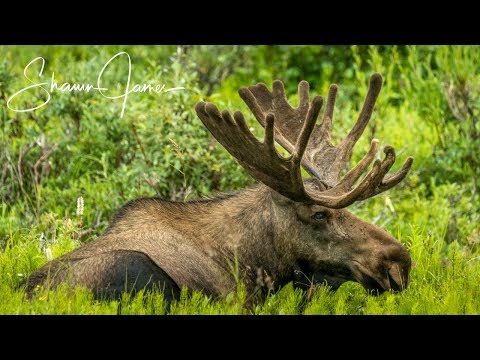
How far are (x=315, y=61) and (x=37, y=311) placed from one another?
910 centimetres

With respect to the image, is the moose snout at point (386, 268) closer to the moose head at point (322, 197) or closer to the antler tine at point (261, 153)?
the moose head at point (322, 197)

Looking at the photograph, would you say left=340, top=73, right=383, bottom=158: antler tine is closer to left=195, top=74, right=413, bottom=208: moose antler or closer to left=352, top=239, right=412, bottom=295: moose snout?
left=195, top=74, right=413, bottom=208: moose antler

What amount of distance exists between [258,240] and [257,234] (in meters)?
0.04

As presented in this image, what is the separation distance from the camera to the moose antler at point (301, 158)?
6891mm

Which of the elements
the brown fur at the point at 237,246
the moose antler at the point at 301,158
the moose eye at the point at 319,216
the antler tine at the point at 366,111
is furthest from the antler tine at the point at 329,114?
the moose eye at the point at 319,216

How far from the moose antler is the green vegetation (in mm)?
666

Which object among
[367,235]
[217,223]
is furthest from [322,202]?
[217,223]

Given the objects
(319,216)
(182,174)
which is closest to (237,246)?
(319,216)

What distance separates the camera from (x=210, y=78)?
43.2 ft

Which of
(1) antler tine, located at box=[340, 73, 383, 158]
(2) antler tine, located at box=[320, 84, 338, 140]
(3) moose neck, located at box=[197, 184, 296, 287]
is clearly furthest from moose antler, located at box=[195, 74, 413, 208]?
(3) moose neck, located at box=[197, 184, 296, 287]

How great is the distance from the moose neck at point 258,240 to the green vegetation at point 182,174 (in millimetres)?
179

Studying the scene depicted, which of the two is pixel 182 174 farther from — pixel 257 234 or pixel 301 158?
pixel 301 158

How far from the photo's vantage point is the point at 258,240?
296 inches

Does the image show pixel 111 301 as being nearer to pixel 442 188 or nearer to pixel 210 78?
pixel 442 188
